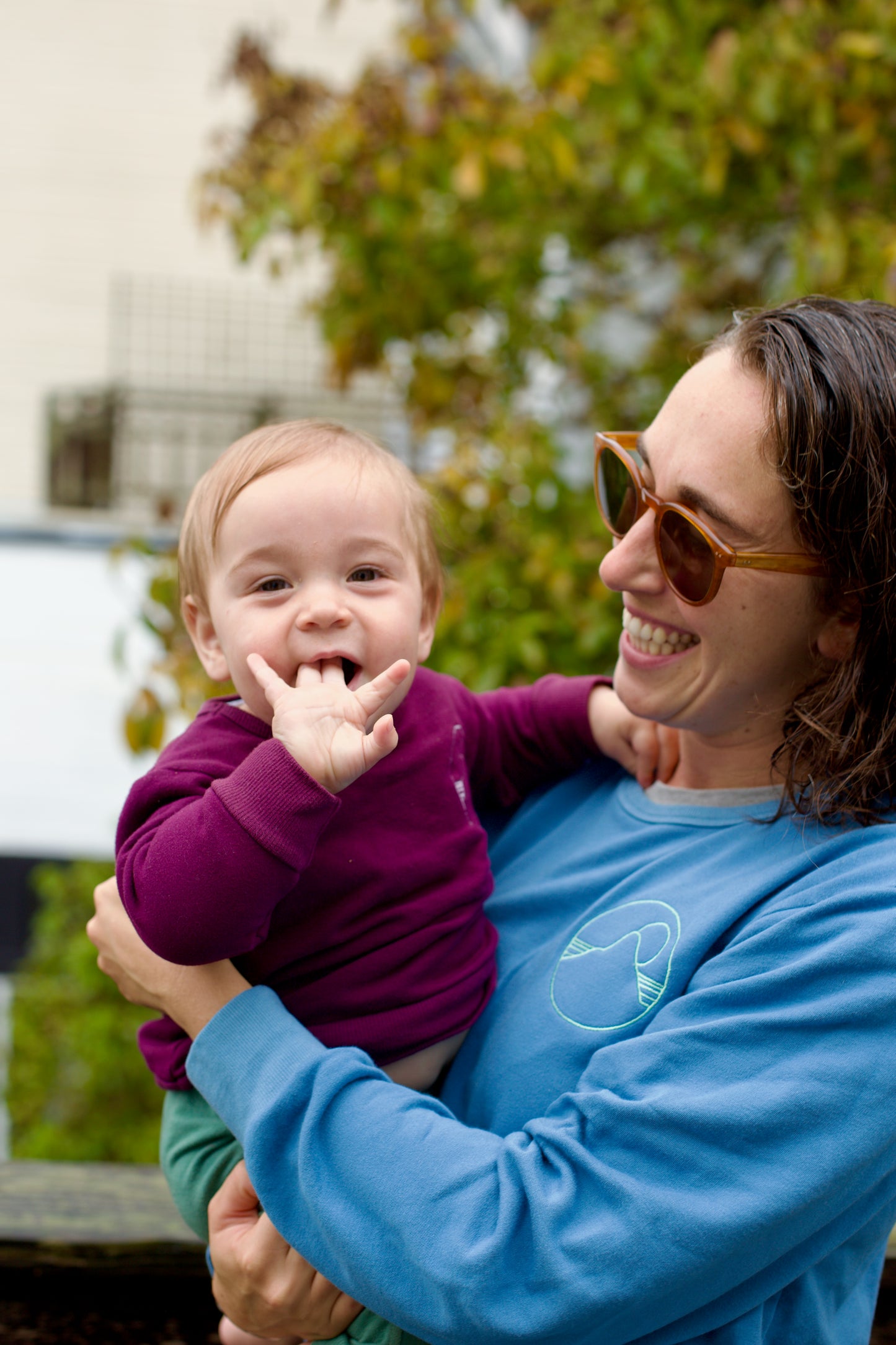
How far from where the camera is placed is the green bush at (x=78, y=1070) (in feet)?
14.1

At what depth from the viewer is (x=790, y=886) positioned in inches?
50.4

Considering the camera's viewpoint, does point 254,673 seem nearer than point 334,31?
Yes

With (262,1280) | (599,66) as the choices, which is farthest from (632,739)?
Answer: (599,66)

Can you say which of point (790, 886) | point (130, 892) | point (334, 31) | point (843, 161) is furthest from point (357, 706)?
point (334, 31)

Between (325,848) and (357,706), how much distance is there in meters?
0.22

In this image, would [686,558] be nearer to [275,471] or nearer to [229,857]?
[275,471]

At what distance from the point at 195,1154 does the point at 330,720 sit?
0.64 m

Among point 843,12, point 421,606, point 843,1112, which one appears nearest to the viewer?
point 843,1112

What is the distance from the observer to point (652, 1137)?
1125mm

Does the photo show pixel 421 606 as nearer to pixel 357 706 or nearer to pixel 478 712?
pixel 478 712

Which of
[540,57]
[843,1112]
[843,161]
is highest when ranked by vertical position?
[540,57]

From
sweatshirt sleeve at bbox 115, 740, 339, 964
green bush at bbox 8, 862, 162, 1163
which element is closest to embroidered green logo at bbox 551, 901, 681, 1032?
sweatshirt sleeve at bbox 115, 740, 339, 964

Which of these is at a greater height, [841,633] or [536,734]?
[841,633]

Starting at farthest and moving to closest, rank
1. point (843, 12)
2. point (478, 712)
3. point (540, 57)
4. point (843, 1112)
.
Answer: point (540, 57) < point (843, 12) < point (478, 712) < point (843, 1112)
